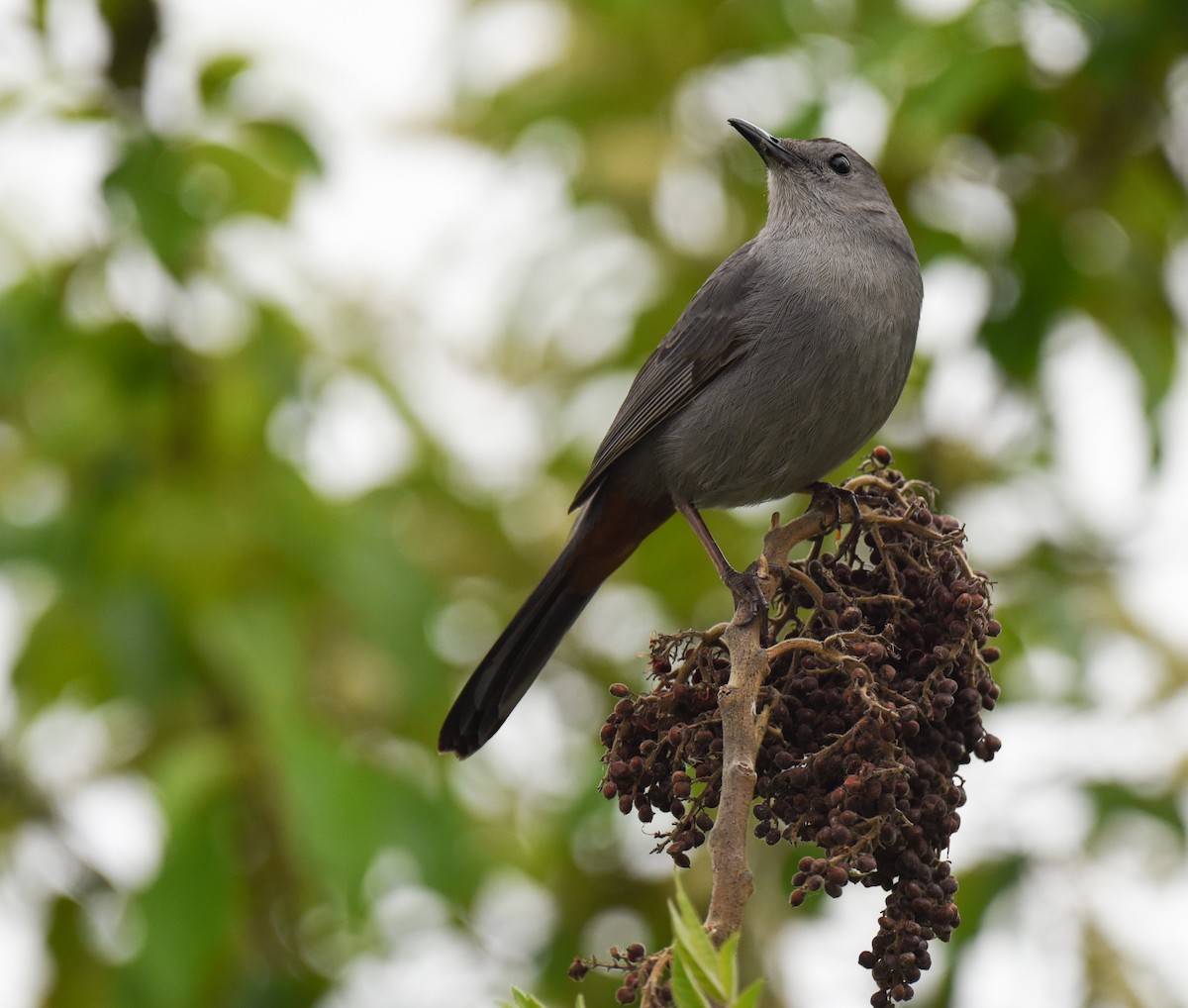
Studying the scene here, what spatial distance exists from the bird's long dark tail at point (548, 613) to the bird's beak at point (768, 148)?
130cm

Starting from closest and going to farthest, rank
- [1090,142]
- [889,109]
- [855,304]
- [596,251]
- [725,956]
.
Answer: [725,956] → [855,304] → [889,109] → [1090,142] → [596,251]

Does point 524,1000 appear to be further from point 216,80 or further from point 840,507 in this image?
point 216,80

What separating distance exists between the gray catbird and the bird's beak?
10 cm

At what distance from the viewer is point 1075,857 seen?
5008mm

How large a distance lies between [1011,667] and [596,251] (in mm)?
2143

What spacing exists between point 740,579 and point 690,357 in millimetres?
1448

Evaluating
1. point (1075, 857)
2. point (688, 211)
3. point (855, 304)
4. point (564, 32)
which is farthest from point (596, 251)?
point (1075, 857)

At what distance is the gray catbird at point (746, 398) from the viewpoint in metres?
4.20

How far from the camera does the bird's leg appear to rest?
2.65m

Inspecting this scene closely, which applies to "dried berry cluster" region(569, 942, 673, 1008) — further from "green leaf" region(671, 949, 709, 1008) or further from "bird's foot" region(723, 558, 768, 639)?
"bird's foot" region(723, 558, 768, 639)

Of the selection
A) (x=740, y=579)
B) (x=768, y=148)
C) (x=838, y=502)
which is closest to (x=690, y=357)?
(x=768, y=148)

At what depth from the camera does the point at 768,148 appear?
5.16 meters

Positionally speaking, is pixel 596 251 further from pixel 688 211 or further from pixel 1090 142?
pixel 1090 142

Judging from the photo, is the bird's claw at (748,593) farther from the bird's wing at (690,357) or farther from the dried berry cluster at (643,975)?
the bird's wing at (690,357)
